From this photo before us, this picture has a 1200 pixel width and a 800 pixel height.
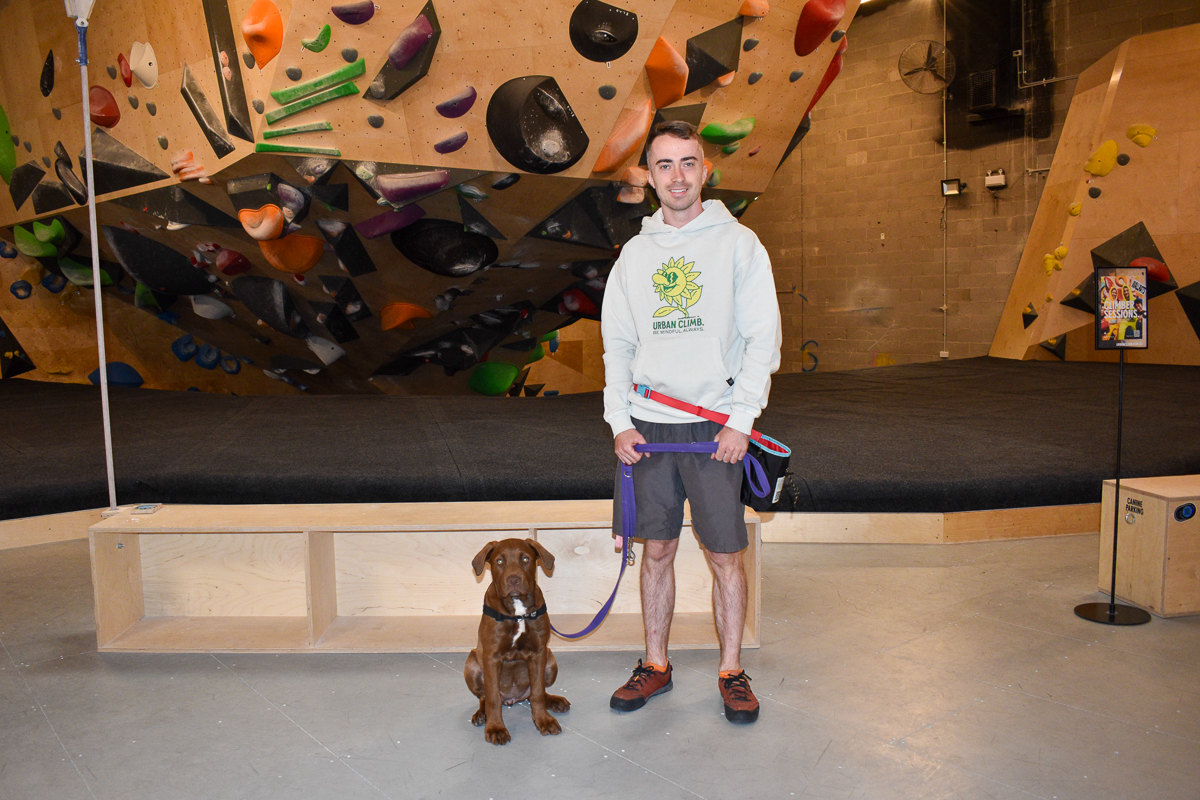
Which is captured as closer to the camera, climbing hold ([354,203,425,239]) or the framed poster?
the framed poster

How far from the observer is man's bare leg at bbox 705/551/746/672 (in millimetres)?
2094

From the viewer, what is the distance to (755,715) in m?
2.02

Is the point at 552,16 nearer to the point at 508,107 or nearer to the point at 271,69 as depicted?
the point at 508,107

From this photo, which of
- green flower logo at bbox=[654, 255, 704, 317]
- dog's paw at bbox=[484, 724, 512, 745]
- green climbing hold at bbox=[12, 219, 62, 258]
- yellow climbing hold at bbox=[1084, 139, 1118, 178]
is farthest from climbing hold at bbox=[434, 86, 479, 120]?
yellow climbing hold at bbox=[1084, 139, 1118, 178]

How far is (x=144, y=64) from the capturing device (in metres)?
5.18

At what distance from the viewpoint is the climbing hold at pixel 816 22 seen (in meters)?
5.25

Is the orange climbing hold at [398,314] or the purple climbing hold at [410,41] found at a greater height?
the purple climbing hold at [410,41]

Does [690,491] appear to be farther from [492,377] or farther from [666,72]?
[492,377]

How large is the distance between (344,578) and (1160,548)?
8.38ft

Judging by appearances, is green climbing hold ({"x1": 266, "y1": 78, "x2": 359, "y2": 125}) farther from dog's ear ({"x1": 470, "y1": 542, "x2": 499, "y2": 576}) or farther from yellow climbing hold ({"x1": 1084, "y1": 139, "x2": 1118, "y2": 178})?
yellow climbing hold ({"x1": 1084, "y1": 139, "x2": 1118, "y2": 178})

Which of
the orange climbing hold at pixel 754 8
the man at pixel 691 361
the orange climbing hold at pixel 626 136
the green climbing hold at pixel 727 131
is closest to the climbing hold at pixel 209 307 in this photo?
the orange climbing hold at pixel 626 136

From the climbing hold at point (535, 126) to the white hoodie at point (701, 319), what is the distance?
304cm

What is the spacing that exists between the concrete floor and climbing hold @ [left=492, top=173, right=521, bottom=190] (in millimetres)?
3316

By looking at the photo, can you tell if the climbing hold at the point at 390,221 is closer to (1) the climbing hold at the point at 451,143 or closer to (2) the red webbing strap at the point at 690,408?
(1) the climbing hold at the point at 451,143
